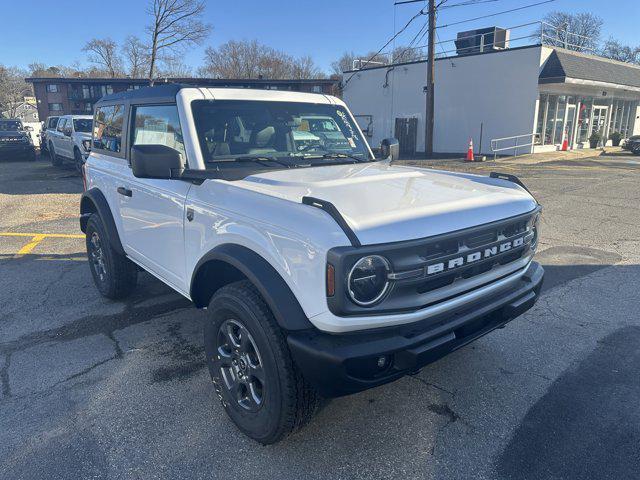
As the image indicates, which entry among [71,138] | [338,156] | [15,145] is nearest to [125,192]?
[338,156]

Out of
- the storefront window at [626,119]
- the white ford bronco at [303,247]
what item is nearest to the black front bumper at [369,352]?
the white ford bronco at [303,247]

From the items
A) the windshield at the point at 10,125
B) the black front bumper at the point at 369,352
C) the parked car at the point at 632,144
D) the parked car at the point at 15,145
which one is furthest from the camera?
the parked car at the point at 632,144

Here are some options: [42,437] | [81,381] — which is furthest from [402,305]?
[81,381]

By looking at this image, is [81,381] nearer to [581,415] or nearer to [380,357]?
[380,357]

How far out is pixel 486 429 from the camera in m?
2.86

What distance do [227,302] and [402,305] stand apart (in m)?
0.99

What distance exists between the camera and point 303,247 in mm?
2260

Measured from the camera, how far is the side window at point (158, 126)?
3.52 meters

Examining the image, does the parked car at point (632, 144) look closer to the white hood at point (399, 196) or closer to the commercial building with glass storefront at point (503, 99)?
the commercial building with glass storefront at point (503, 99)

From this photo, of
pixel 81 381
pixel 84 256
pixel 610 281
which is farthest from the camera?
pixel 84 256

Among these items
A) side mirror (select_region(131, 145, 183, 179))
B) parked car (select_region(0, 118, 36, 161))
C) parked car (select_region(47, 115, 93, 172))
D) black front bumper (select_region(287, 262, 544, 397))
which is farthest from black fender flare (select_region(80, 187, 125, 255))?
parked car (select_region(0, 118, 36, 161))

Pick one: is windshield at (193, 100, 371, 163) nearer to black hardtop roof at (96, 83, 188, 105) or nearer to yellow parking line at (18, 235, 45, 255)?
black hardtop roof at (96, 83, 188, 105)

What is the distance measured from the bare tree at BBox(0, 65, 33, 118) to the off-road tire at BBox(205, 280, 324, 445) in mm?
78761

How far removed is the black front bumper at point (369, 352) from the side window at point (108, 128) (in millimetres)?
3142
